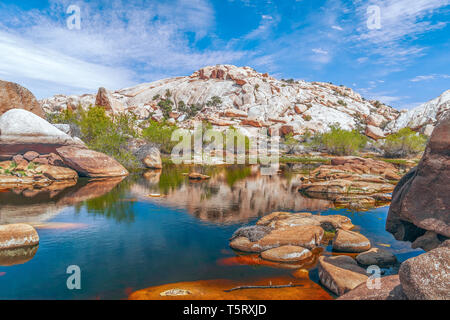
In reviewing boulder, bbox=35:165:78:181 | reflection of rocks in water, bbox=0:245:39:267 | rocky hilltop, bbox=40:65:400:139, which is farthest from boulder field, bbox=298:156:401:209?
rocky hilltop, bbox=40:65:400:139

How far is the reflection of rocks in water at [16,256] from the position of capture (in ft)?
34.7

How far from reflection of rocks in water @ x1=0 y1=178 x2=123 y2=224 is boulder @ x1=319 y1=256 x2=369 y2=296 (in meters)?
15.5

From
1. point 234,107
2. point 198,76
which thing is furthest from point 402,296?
point 198,76

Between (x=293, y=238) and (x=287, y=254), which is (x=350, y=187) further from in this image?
(x=287, y=254)

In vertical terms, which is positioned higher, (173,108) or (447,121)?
(173,108)

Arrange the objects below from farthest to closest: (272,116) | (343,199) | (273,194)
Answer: (272,116)
(273,194)
(343,199)

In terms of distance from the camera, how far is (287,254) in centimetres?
1120

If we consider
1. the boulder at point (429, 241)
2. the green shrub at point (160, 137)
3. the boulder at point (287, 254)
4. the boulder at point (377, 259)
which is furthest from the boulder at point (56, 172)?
the green shrub at point (160, 137)

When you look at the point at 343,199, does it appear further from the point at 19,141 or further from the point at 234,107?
the point at 234,107

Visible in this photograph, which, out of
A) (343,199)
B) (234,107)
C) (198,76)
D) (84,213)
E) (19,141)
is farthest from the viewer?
(198,76)

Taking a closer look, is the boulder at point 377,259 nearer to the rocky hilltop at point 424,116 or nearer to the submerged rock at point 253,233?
the submerged rock at point 253,233

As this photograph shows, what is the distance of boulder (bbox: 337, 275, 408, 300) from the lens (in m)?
6.38

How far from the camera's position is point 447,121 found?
9.30 m
